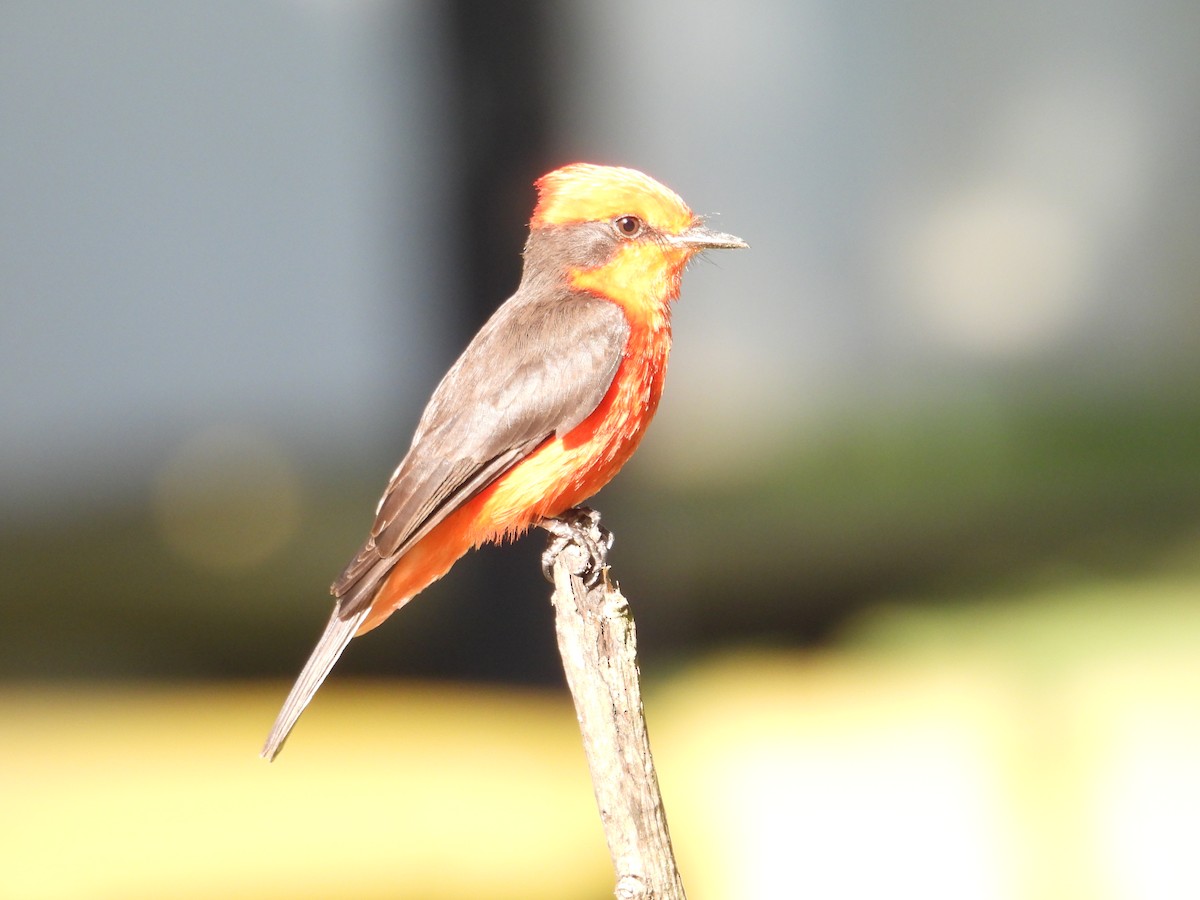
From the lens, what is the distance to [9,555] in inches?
395

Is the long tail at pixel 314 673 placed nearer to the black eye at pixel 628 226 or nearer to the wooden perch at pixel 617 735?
the wooden perch at pixel 617 735

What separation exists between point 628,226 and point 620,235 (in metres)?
0.03

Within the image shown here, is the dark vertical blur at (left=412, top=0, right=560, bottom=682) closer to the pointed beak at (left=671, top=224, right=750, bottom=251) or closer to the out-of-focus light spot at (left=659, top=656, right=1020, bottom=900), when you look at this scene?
the out-of-focus light spot at (left=659, top=656, right=1020, bottom=900)

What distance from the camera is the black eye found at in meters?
3.63

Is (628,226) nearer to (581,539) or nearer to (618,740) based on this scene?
(581,539)

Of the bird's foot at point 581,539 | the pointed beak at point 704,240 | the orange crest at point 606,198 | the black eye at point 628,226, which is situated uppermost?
the orange crest at point 606,198

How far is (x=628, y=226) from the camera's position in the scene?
3.66 m

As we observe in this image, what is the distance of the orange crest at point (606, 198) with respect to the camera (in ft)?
11.6

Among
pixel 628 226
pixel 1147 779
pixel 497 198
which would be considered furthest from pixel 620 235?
pixel 1147 779

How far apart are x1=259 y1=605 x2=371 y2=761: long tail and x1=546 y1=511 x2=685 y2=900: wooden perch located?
1.77 feet

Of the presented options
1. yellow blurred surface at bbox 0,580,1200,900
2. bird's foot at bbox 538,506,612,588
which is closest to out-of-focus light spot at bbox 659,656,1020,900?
yellow blurred surface at bbox 0,580,1200,900

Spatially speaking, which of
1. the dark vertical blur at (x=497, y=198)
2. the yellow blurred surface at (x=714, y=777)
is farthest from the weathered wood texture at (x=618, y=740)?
the dark vertical blur at (x=497, y=198)

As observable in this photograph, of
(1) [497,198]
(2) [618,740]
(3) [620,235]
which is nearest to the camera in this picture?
(2) [618,740]

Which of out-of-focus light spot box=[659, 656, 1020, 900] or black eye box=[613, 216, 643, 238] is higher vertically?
black eye box=[613, 216, 643, 238]
